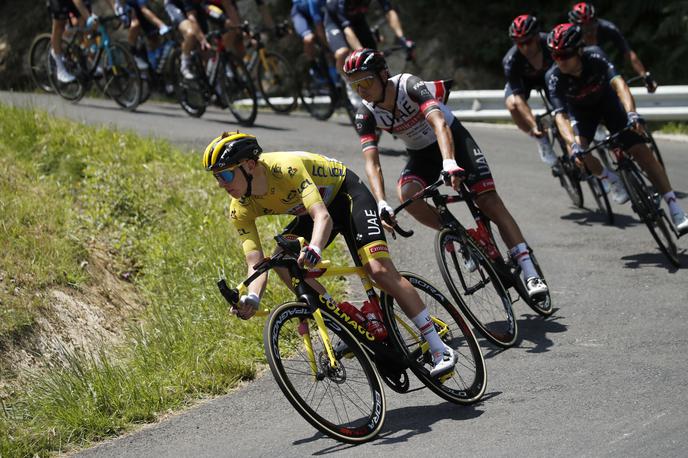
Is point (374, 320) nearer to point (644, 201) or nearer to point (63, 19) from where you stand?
point (644, 201)

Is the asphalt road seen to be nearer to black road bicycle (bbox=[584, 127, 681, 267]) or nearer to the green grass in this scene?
black road bicycle (bbox=[584, 127, 681, 267])

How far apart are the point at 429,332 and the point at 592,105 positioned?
4.60m

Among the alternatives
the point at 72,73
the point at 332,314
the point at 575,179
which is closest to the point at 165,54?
the point at 72,73

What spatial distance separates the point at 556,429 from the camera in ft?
19.7

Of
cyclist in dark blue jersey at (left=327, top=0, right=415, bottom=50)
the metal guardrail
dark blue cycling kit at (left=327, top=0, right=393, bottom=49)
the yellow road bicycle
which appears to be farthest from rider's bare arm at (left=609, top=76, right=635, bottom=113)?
dark blue cycling kit at (left=327, top=0, right=393, bottom=49)

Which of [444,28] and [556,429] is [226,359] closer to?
[556,429]

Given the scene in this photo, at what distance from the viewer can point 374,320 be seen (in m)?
6.67

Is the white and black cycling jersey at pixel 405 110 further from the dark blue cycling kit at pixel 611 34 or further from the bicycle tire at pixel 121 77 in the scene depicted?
the bicycle tire at pixel 121 77

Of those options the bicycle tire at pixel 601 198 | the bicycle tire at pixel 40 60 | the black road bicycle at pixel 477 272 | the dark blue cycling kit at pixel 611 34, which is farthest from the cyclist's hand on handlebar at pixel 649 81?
the bicycle tire at pixel 40 60

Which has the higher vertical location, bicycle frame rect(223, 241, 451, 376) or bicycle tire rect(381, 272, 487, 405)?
bicycle frame rect(223, 241, 451, 376)

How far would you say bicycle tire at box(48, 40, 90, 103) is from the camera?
702 inches

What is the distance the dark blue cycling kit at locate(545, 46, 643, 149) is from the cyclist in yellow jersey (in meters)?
4.04

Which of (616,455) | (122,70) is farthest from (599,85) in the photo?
(122,70)

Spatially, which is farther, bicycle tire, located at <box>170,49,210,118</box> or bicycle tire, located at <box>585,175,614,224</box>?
bicycle tire, located at <box>170,49,210,118</box>
